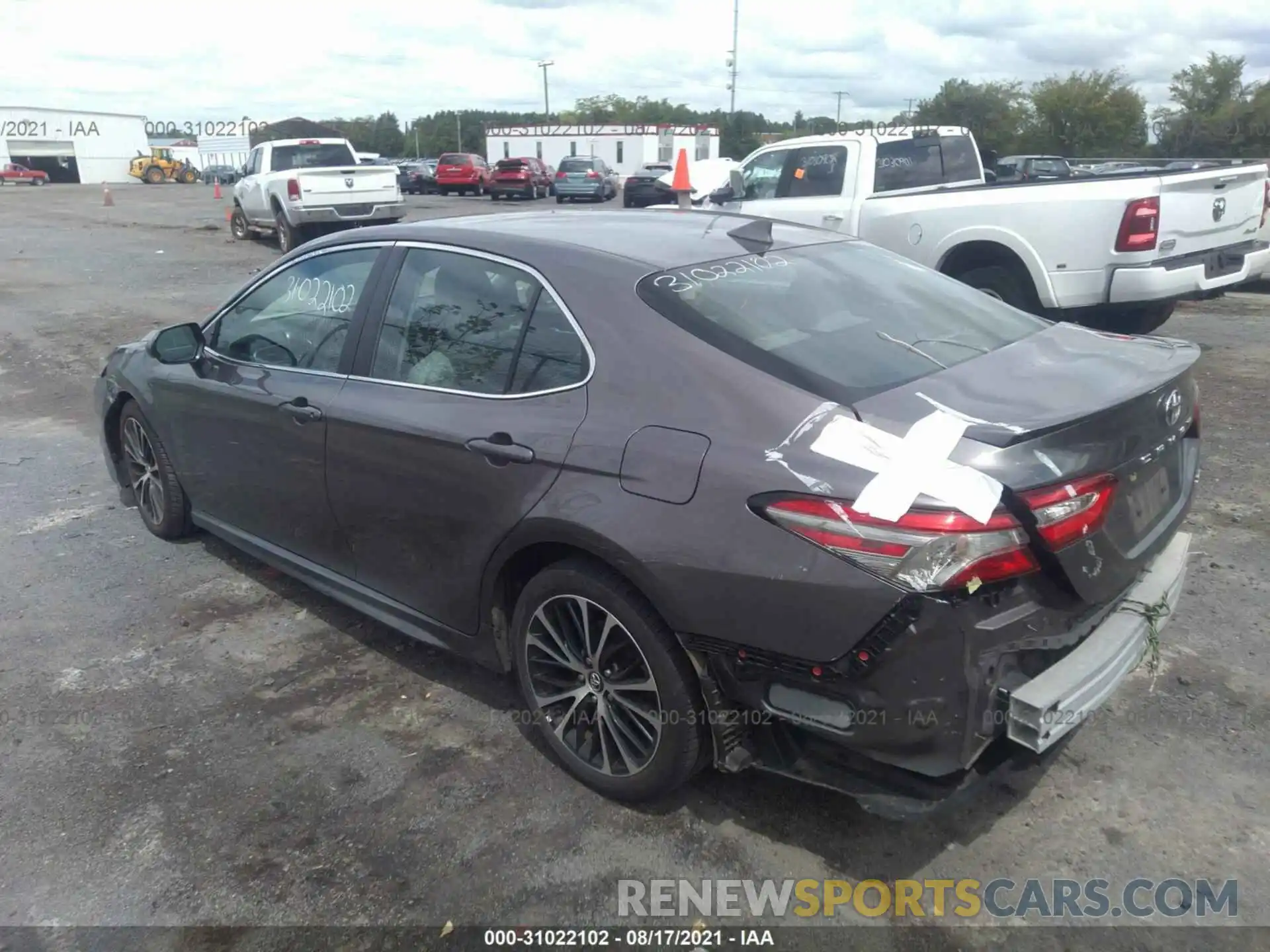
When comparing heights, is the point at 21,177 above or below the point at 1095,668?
below

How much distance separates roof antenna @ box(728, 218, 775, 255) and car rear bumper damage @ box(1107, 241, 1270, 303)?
4.50m

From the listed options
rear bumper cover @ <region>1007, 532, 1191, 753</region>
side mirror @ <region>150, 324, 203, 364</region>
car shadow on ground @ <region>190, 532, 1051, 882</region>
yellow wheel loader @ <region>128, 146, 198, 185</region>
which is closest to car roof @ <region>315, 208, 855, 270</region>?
side mirror @ <region>150, 324, 203, 364</region>

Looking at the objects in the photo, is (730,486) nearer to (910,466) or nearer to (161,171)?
(910,466)

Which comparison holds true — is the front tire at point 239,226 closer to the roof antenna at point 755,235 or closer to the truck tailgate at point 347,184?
the truck tailgate at point 347,184

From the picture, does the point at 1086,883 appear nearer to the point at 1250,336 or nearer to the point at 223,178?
the point at 1250,336

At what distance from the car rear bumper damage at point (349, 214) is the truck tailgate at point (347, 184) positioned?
0.09 meters

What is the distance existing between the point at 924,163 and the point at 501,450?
776 cm

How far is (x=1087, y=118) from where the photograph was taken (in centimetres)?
4872

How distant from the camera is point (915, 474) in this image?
Result: 2.35 m

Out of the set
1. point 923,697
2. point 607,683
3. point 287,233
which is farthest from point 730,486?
point 287,233

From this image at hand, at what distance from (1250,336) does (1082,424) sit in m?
8.49

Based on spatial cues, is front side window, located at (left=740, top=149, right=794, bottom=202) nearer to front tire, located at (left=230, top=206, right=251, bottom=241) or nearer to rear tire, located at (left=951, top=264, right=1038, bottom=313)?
rear tire, located at (left=951, top=264, right=1038, bottom=313)

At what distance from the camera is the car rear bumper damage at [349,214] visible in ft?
55.3

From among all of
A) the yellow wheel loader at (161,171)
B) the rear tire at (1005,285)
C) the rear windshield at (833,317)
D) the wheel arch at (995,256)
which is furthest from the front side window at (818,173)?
the yellow wheel loader at (161,171)
